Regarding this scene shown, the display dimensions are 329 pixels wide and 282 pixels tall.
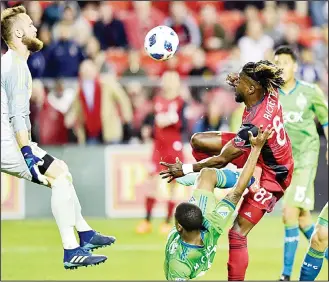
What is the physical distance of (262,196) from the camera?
28.2 ft

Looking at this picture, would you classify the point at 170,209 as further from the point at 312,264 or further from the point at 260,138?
the point at 260,138

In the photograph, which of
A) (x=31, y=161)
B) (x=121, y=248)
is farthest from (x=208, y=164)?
(x=121, y=248)

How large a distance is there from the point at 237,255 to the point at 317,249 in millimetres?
1502

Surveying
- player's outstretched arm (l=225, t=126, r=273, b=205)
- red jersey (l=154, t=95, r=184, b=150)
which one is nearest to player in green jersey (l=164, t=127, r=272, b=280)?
player's outstretched arm (l=225, t=126, r=273, b=205)

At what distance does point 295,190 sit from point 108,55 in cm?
646

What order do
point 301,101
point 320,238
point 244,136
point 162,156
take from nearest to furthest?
point 244,136
point 320,238
point 301,101
point 162,156

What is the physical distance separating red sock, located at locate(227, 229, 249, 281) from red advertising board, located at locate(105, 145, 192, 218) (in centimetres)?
672

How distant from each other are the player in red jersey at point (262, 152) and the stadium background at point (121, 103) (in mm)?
4203

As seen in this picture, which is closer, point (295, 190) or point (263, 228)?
point (295, 190)

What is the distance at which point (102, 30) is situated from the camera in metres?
16.8

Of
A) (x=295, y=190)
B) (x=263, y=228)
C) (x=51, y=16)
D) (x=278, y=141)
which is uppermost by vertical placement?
(x=51, y=16)

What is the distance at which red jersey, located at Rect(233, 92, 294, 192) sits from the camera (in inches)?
321

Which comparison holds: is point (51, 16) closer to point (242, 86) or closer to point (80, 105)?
point (80, 105)

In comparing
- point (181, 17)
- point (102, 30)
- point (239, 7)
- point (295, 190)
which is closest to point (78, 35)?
point (102, 30)
